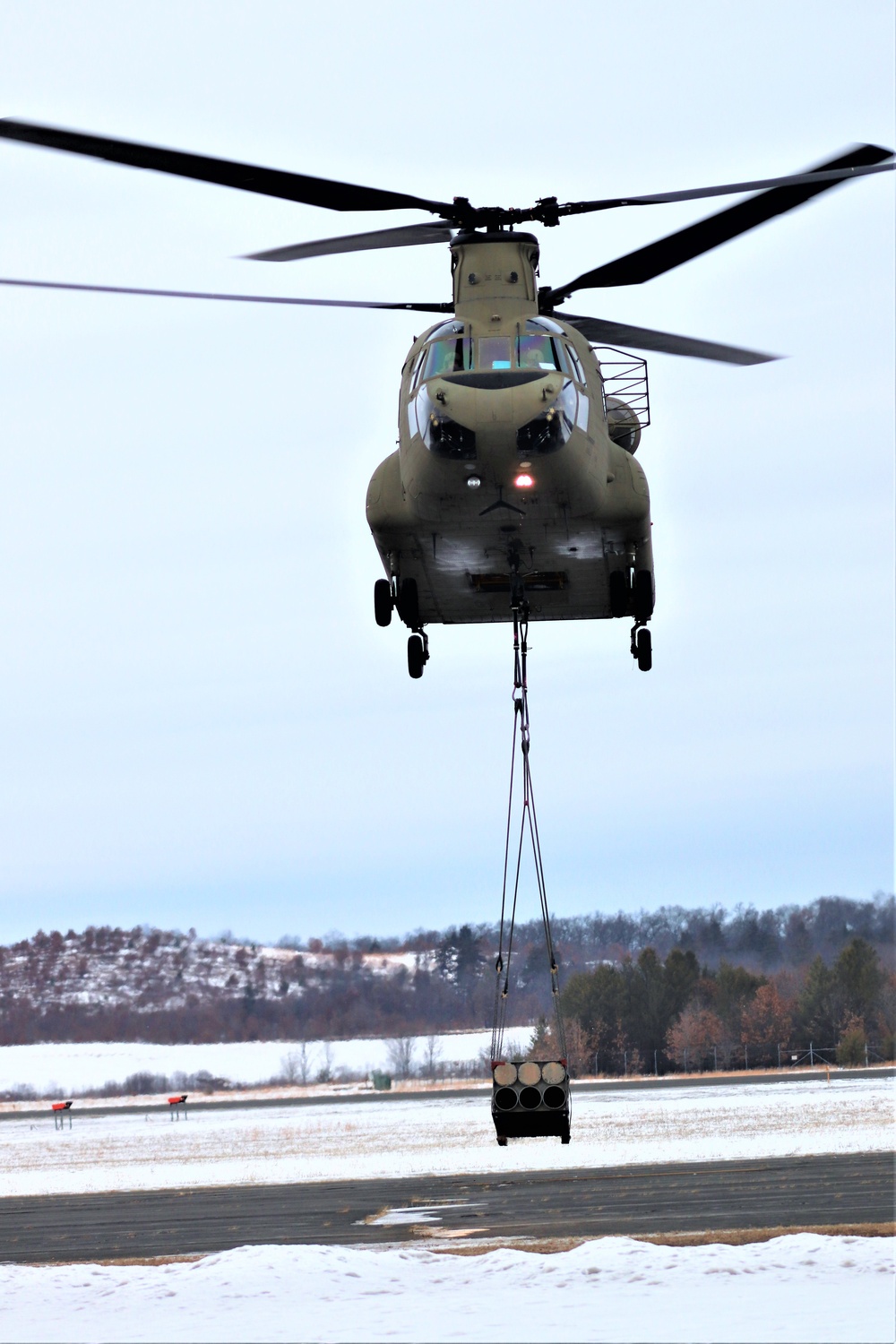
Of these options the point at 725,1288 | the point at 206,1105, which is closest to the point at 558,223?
the point at 725,1288

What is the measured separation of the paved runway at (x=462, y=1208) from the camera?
28453 millimetres

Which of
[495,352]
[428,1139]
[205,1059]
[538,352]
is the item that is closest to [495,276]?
[495,352]

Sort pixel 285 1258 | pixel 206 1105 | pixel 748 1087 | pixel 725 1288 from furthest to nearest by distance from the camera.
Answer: pixel 206 1105 < pixel 748 1087 < pixel 285 1258 < pixel 725 1288

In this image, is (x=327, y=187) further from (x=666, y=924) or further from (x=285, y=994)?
(x=666, y=924)

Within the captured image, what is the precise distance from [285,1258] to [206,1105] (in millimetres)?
51396

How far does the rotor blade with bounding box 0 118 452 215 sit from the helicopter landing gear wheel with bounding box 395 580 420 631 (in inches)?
165

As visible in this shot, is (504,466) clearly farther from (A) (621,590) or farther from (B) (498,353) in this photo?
(A) (621,590)

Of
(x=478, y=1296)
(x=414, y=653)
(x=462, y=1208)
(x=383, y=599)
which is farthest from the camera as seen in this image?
(x=462, y=1208)

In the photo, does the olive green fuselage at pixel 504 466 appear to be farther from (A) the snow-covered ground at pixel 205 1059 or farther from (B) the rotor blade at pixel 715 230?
(A) the snow-covered ground at pixel 205 1059

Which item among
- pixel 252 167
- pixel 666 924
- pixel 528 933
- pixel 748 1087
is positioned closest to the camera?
pixel 252 167

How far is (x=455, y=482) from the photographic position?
49.6ft

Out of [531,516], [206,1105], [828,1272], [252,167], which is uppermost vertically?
[252,167]

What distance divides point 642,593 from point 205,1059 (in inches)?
4462

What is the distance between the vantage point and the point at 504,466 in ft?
48.5
